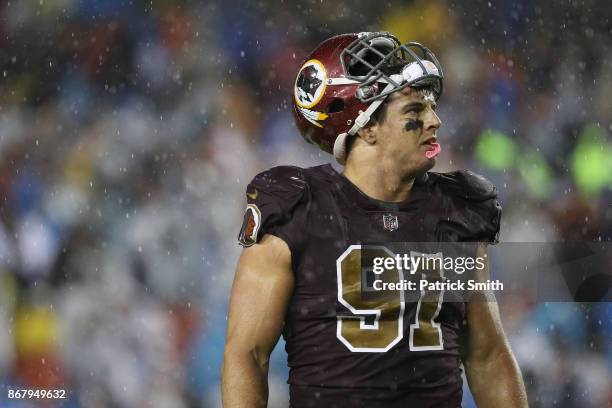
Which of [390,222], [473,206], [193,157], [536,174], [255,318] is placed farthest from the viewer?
[536,174]

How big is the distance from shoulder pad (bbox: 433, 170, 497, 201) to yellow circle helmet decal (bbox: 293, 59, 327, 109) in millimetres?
317

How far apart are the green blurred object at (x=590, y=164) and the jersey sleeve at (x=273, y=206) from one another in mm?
2440

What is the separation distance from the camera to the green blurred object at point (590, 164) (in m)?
4.23

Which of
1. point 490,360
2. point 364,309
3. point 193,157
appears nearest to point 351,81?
point 364,309

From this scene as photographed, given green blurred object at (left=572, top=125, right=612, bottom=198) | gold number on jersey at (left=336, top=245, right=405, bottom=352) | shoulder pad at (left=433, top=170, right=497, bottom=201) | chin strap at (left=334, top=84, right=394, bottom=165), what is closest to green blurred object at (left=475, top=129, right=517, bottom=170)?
green blurred object at (left=572, top=125, right=612, bottom=198)

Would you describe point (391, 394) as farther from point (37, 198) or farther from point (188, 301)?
point (37, 198)

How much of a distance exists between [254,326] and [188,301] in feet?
6.54

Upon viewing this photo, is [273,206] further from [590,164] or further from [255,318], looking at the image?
[590,164]

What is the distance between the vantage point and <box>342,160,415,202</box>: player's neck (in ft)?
6.98

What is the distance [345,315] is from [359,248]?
0.14 m

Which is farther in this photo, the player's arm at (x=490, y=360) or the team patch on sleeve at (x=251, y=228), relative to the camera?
the player's arm at (x=490, y=360)

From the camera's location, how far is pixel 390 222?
2.09 metres

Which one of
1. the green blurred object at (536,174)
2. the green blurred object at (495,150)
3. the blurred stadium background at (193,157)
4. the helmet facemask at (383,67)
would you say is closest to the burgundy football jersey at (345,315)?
the helmet facemask at (383,67)

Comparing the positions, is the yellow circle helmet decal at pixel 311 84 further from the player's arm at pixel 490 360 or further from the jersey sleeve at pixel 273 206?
the player's arm at pixel 490 360
